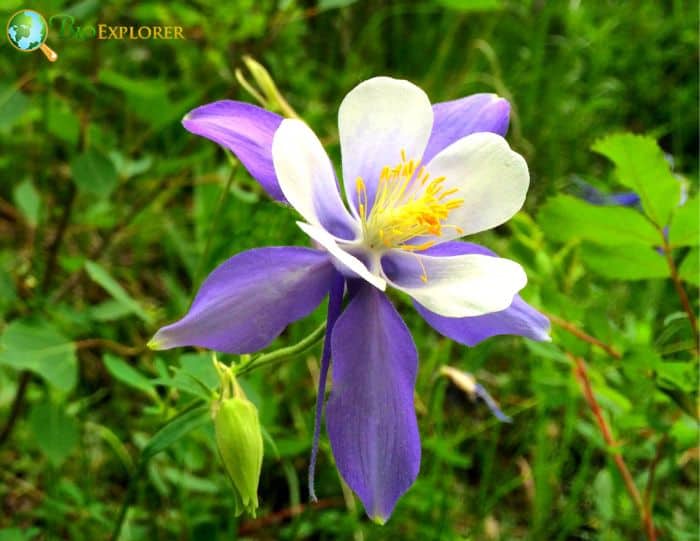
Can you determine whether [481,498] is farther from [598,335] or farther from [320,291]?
[320,291]

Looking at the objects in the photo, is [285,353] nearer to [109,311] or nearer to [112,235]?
[109,311]

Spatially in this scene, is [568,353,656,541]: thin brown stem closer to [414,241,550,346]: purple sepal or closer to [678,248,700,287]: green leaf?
[678,248,700,287]: green leaf

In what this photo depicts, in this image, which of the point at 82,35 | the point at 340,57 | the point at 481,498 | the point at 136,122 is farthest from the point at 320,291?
the point at 340,57

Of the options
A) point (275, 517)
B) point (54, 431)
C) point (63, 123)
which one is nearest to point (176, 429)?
point (54, 431)

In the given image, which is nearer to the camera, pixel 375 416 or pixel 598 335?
pixel 375 416

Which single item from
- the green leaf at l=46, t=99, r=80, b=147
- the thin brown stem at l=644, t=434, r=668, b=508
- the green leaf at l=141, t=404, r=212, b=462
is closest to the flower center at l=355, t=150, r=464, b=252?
the green leaf at l=141, t=404, r=212, b=462

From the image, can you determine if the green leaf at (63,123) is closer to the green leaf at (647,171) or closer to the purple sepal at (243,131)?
the purple sepal at (243,131)

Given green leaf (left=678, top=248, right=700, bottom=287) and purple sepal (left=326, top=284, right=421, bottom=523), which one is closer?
purple sepal (left=326, top=284, right=421, bottom=523)
